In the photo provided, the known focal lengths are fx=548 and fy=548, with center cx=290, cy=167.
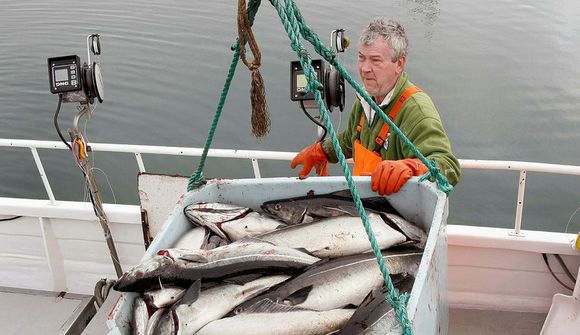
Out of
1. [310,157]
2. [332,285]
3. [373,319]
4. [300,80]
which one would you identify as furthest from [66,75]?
[373,319]

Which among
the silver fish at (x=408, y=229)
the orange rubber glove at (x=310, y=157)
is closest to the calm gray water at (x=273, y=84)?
the orange rubber glove at (x=310, y=157)

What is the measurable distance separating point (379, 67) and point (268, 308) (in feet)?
5.14

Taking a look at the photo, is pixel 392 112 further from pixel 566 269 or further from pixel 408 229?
pixel 566 269

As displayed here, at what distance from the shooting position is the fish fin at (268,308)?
68.8 inches

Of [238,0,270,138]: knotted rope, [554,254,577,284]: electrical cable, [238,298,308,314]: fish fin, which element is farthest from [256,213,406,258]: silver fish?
[554,254,577,284]: electrical cable

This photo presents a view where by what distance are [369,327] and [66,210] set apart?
118 inches

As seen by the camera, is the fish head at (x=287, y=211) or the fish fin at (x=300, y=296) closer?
the fish fin at (x=300, y=296)

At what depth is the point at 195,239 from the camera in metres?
2.12

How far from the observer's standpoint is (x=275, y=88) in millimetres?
10453

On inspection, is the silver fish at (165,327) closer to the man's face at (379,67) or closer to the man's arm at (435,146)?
→ the man's arm at (435,146)

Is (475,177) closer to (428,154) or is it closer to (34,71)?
(428,154)

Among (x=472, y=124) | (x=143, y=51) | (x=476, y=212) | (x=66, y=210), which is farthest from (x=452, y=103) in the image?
(x=66, y=210)

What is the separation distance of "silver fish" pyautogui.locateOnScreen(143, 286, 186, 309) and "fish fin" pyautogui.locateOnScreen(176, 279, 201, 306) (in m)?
0.05

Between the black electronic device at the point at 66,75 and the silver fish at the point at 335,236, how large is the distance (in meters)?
1.86
